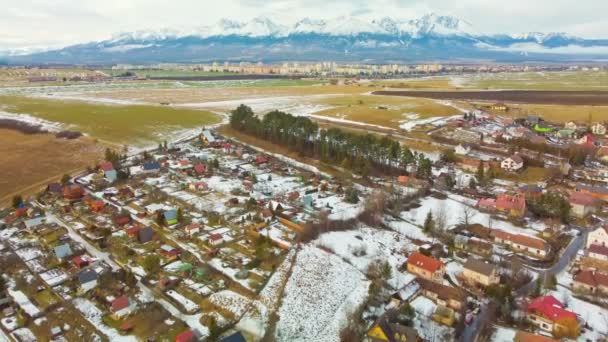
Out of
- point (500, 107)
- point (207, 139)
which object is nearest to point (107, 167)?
point (207, 139)

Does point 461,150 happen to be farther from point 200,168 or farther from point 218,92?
point 218,92

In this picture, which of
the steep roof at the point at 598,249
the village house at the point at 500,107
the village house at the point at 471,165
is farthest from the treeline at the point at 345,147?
the village house at the point at 500,107

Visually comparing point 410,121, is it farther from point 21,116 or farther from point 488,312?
point 21,116

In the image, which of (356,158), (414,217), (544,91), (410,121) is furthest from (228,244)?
(544,91)

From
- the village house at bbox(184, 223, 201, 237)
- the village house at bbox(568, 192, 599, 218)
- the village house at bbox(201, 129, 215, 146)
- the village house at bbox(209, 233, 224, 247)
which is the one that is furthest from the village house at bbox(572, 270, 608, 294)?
the village house at bbox(201, 129, 215, 146)

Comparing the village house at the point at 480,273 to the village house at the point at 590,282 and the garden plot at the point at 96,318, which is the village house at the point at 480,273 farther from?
the garden plot at the point at 96,318

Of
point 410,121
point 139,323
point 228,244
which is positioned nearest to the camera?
point 139,323
